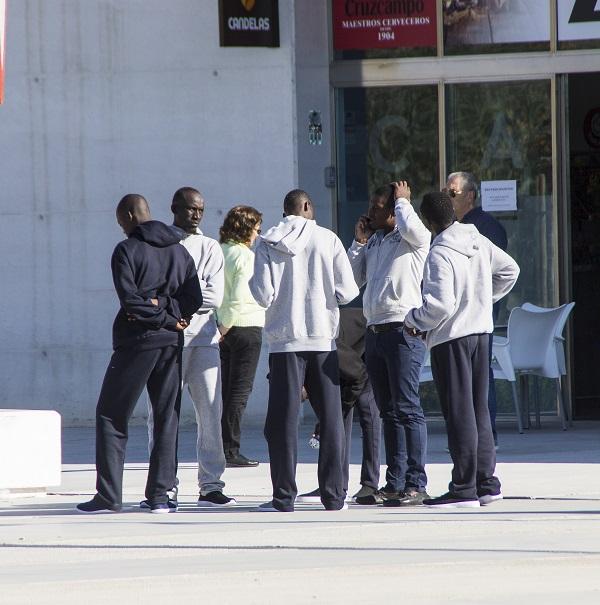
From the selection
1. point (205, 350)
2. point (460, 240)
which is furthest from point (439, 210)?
point (205, 350)

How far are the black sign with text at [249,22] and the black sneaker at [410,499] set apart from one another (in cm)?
639

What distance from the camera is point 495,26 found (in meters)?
14.5

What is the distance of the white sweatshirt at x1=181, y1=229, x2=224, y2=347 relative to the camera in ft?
30.6

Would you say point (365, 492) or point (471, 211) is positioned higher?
point (471, 211)

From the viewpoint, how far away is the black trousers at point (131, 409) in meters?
8.91

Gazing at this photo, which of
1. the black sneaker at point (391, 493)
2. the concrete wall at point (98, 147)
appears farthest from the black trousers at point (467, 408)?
the concrete wall at point (98, 147)

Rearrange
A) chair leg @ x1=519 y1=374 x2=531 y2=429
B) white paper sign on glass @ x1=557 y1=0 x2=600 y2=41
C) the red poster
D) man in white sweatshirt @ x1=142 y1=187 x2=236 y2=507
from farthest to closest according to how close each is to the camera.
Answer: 1. the red poster
2. white paper sign on glass @ x1=557 y1=0 x2=600 y2=41
3. chair leg @ x1=519 y1=374 x2=531 y2=429
4. man in white sweatshirt @ x1=142 y1=187 x2=236 y2=507

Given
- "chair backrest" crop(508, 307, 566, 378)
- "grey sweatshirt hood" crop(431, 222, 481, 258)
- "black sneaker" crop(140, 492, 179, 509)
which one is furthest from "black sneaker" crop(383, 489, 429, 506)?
"chair backrest" crop(508, 307, 566, 378)

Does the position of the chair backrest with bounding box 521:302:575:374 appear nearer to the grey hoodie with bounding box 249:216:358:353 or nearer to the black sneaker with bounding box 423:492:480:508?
the black sneaker with bounding box 423:492:480:508

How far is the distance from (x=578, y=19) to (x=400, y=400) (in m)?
6.56

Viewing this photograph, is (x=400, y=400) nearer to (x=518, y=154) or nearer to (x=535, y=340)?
(x=535, y=340)

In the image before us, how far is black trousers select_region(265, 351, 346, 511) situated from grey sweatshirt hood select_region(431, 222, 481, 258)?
3.00ft

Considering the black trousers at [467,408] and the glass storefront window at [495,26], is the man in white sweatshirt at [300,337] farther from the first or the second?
the glass storefront window at [495,26]

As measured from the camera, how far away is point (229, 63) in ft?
47.8
